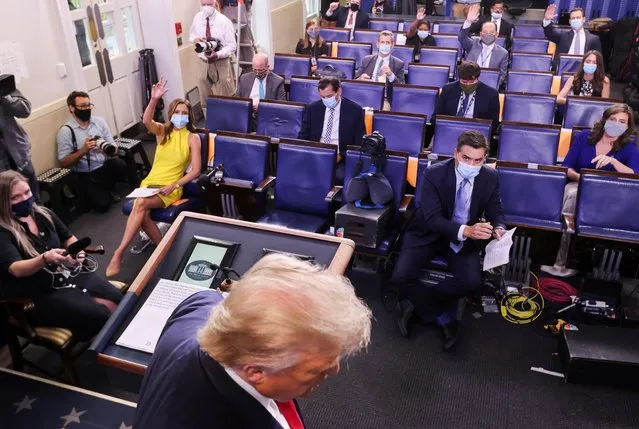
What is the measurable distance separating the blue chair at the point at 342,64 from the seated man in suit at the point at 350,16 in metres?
2.08

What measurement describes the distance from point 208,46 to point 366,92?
8.01 ft

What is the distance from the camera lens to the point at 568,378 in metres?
3.15

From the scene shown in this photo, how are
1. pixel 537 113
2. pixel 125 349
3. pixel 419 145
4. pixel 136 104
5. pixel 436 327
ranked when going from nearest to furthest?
pixel 125 349
pixel 436 327
pixel 419 145
pixel 537 113
pixel 136 104

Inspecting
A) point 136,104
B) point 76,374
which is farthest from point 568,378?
point 136,104

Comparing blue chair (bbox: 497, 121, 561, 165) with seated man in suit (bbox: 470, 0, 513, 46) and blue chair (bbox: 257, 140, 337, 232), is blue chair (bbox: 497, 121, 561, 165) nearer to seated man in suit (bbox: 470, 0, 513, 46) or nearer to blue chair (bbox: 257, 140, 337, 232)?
blue chair (bbox: 257, 140, 337, 232)

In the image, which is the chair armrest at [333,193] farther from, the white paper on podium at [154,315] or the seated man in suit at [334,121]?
the white paper on podium at [154,315]

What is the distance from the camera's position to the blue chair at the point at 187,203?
4.26 m

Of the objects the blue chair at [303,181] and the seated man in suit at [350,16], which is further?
the seated man in suit at [350,16]

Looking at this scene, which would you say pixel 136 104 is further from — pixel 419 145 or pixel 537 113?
pixel 537 113

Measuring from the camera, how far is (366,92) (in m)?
5.72

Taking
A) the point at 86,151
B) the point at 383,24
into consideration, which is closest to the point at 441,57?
the point at 383,24

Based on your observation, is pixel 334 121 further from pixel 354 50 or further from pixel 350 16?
pixel 350 16

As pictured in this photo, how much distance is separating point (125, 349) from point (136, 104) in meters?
5.57

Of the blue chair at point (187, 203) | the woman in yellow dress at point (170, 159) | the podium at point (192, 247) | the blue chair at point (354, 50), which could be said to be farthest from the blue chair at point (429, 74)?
the podium at point (192, 247)
